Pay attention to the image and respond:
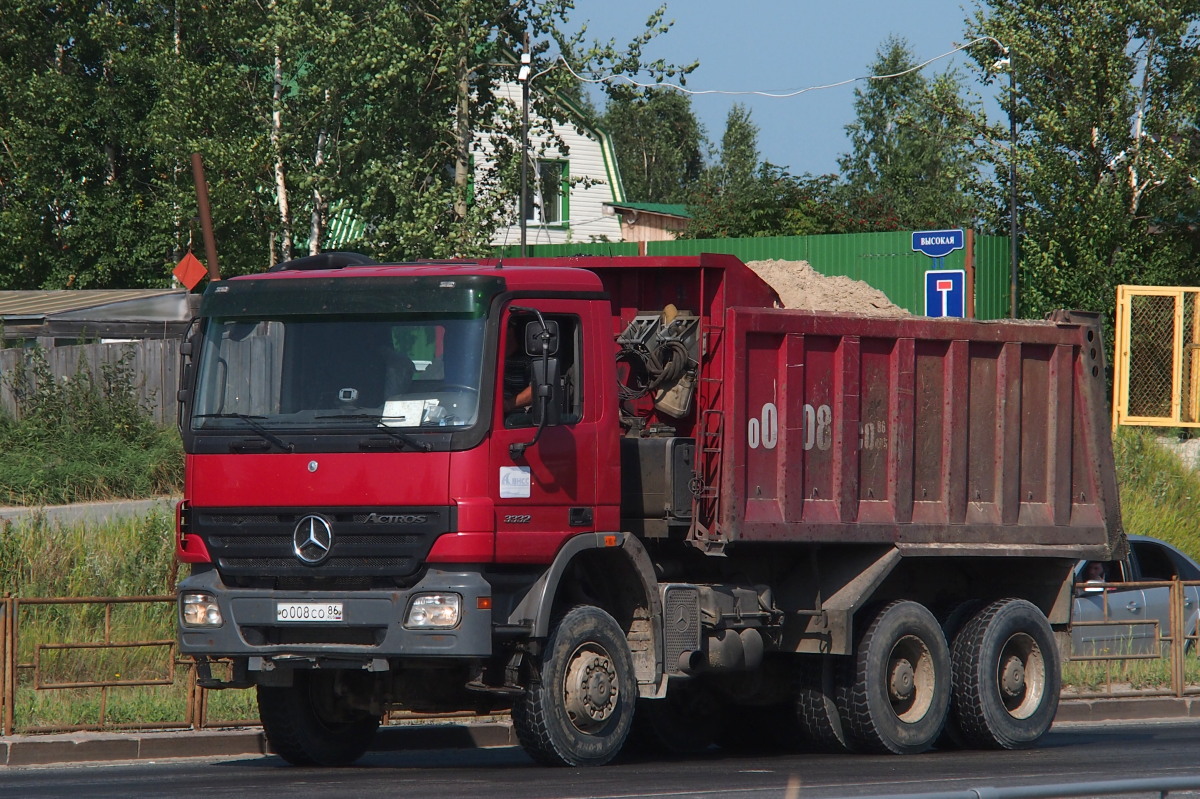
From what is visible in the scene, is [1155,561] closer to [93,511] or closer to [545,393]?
[545,393]

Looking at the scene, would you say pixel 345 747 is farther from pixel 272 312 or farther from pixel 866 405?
pixel 866 405

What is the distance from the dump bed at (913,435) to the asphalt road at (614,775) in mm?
1473

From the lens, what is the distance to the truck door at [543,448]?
9.24 m

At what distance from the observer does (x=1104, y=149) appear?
30.6m

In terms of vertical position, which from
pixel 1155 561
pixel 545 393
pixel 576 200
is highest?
pixel 576 200

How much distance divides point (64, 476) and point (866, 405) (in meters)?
12.7

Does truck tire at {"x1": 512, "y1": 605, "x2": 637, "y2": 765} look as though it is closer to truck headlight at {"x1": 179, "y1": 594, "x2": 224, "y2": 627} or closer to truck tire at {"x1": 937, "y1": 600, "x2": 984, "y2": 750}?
truck headlight at {"x1": 179, "y1": 594, "x2": 224, "y2": 627}

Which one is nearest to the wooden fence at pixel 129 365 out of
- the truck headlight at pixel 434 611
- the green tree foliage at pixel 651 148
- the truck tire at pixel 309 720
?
the truck tire at pixel 309 720

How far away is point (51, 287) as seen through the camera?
36531 mm

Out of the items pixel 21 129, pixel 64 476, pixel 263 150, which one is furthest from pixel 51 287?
pixel 64 476

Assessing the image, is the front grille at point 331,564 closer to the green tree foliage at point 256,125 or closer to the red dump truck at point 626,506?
the red dump truck at point 626,506

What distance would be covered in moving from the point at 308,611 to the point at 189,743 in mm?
2857

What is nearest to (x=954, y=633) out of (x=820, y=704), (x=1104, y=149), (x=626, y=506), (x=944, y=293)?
(x=820, y=704)

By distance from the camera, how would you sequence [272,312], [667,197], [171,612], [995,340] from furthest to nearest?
[667,197], [171,612], [995,340], [272,312]
